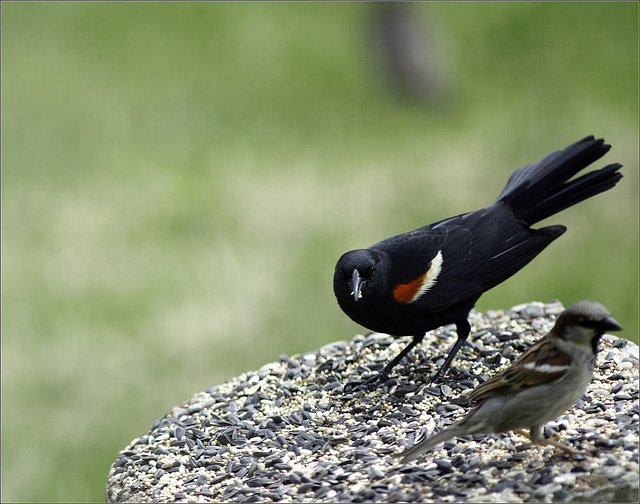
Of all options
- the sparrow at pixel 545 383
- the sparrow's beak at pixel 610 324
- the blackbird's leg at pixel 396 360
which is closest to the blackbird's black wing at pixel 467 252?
the blackbird's leg at pixel 396 360

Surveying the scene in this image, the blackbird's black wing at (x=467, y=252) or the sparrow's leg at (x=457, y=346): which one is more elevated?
the blackbird's black wing at (x=467, y=252)

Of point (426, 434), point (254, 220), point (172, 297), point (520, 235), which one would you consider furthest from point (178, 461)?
point (254, 220)

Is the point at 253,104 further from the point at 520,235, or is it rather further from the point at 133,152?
the point at 520,235

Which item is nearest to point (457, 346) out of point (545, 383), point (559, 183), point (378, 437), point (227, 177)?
point (378, 437)

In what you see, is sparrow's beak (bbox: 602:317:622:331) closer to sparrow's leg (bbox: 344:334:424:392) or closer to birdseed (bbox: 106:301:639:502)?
birdseed (bbox: 106:301:639:502)

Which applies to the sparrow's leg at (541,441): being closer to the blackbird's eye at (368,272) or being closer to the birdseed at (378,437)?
the birdseed at (378,437)

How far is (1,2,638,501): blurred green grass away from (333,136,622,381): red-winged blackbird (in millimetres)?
3132

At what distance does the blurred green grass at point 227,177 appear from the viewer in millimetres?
6465

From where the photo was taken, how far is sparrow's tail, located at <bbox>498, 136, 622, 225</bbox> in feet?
11.2

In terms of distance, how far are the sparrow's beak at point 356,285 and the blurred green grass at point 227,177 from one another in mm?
3251

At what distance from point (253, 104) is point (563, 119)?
11.7 feet

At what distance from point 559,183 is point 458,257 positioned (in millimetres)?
588

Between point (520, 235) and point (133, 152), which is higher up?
point (133, 152)

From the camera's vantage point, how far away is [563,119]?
830 centimetres
